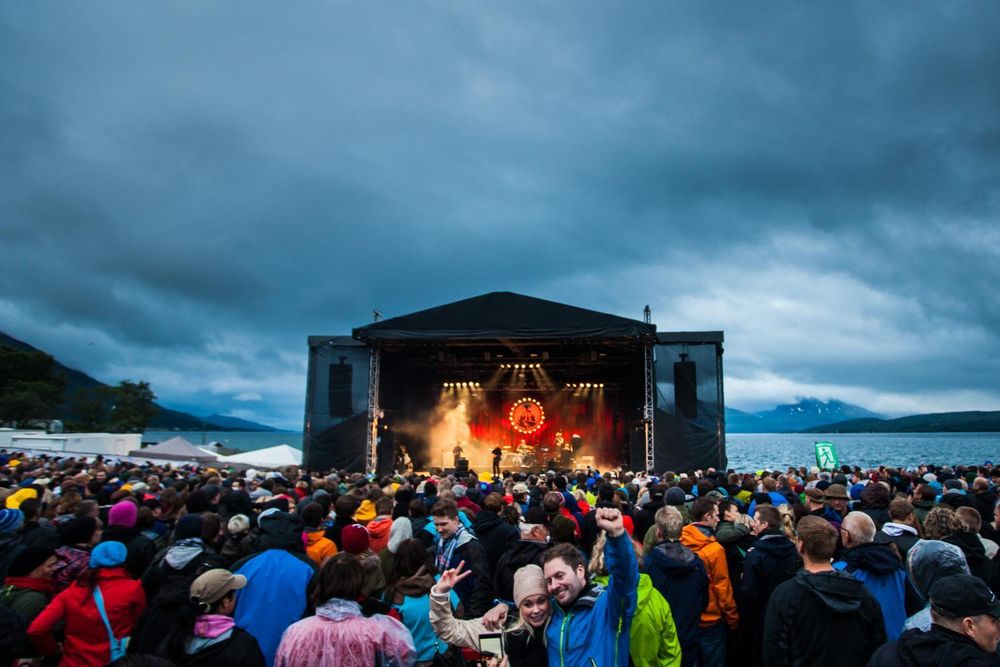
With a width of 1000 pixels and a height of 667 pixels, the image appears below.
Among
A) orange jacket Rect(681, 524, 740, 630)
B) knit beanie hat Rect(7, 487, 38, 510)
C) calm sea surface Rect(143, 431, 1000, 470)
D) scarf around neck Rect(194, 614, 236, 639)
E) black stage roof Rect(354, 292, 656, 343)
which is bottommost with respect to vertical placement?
calm sea surface Rect(143, 431, 1000, 470)

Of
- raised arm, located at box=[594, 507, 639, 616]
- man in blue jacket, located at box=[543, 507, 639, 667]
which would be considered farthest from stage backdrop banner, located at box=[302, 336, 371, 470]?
raised arm, located at box=[594, 507, 639, 616]

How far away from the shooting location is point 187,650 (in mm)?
2281

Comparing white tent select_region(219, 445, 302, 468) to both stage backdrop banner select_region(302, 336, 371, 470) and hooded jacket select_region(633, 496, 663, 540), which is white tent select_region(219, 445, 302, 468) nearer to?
stage backdrop banner select_region(302, 336, 371, 470)

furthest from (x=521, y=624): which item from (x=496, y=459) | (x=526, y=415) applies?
(x=526, y=415)

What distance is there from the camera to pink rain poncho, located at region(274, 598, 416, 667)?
87.3 inches

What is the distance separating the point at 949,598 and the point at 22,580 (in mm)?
4302

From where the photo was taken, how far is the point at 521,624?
2314mm

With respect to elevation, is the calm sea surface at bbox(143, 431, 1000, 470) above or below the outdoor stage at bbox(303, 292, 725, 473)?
below

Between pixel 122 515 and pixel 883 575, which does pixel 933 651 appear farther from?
pixel 122 515

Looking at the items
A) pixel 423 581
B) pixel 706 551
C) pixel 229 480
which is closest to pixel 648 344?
pixel 229 480

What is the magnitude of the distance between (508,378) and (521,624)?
69.3 ft

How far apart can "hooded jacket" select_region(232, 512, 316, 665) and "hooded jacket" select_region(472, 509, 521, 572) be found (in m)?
1.31

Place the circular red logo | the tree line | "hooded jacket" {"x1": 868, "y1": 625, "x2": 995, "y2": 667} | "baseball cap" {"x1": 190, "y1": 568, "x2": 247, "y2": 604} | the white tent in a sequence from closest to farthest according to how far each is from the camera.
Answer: "hooded jacket" {"x1": 868, "y1": 625, "x2": 995, "y2": 667} → "baseball cap" {"x1": 190, "y1": 568, "x2": 247, "y2": 604} → the white tent → the circular red logo → the tree line

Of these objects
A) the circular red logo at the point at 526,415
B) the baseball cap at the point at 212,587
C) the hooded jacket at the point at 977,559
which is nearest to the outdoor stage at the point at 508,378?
the circular red logo at the point at 526,415
